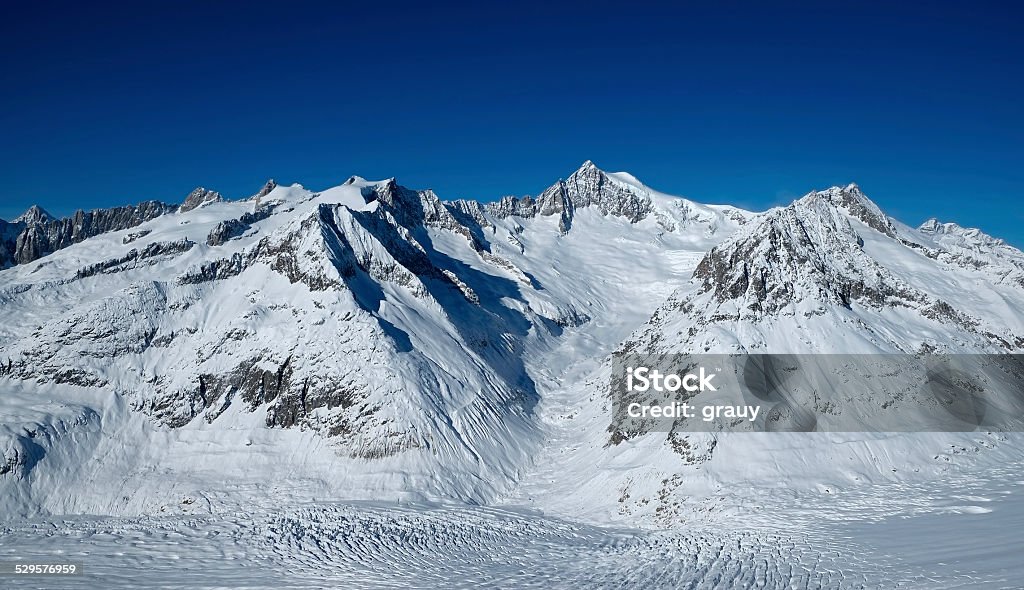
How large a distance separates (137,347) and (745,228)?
9609 cm

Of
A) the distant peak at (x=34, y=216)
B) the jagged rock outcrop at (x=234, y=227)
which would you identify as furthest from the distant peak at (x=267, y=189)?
the distant peak at (x=34, y=216)

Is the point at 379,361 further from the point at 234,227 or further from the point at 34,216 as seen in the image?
the point at 34,216

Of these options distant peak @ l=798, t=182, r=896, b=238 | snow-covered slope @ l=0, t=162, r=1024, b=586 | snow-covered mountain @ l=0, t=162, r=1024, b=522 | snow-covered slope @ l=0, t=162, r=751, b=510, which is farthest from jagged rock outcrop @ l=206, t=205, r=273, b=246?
distant peak @ l=798, t=182, r=896, b=238

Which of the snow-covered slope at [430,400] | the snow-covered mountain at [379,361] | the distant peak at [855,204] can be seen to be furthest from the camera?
the distant peak at [855,204]

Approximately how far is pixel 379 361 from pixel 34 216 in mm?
168971

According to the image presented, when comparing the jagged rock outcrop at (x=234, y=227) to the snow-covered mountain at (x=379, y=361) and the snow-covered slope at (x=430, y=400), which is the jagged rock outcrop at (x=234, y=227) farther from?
the snow-covered slope at (x=430, y=400)

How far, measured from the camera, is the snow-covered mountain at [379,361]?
75.1 m

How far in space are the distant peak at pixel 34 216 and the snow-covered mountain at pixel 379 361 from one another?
84.9 metres

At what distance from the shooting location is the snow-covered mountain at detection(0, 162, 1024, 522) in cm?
7512

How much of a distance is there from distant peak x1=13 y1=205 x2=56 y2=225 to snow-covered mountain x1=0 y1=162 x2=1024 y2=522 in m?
84.9

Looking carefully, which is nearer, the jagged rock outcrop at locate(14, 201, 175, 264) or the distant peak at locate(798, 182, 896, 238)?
the distant peak at locate(798, 182, 896, 238)

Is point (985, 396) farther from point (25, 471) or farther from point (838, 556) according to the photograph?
point (25, 471)

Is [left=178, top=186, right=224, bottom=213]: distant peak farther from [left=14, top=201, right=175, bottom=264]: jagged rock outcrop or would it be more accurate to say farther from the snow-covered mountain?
the snow-covered mountain

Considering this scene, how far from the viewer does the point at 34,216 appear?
193375 millimetres
